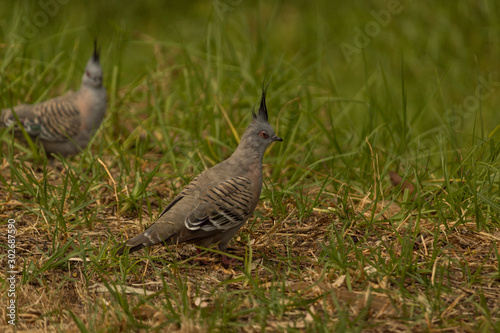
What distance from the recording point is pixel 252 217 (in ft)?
14.8

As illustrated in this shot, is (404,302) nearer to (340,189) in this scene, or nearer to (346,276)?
(346,276)

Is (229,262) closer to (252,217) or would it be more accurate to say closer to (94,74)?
(252,217)

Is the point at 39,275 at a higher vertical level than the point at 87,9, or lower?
lower

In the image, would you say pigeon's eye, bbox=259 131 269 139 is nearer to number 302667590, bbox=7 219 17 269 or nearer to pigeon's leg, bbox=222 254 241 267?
pigeon's leg, bbox=222 254 241 267

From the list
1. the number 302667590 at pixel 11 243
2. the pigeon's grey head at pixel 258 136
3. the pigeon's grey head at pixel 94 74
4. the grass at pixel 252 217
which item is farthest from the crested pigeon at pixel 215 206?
the pigeon's grey head at pixel 94 74

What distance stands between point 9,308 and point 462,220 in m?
2.69

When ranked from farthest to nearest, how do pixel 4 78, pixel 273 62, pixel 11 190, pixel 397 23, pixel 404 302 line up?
pixel 397 23, pixel 273 62, pixel 4 78, pixel 11 190, pixel 404 302

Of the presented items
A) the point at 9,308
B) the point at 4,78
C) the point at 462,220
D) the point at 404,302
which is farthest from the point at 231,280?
the point at 4,78

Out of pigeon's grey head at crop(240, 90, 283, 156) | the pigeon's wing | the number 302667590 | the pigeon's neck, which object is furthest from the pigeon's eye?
the number 302667590

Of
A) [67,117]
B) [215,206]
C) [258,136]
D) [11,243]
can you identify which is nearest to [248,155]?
[258,136]

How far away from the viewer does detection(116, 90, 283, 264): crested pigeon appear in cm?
373

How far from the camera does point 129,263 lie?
144 inches

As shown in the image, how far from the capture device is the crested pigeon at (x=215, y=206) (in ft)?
12.2

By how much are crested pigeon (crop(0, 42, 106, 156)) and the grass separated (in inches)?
7.2
